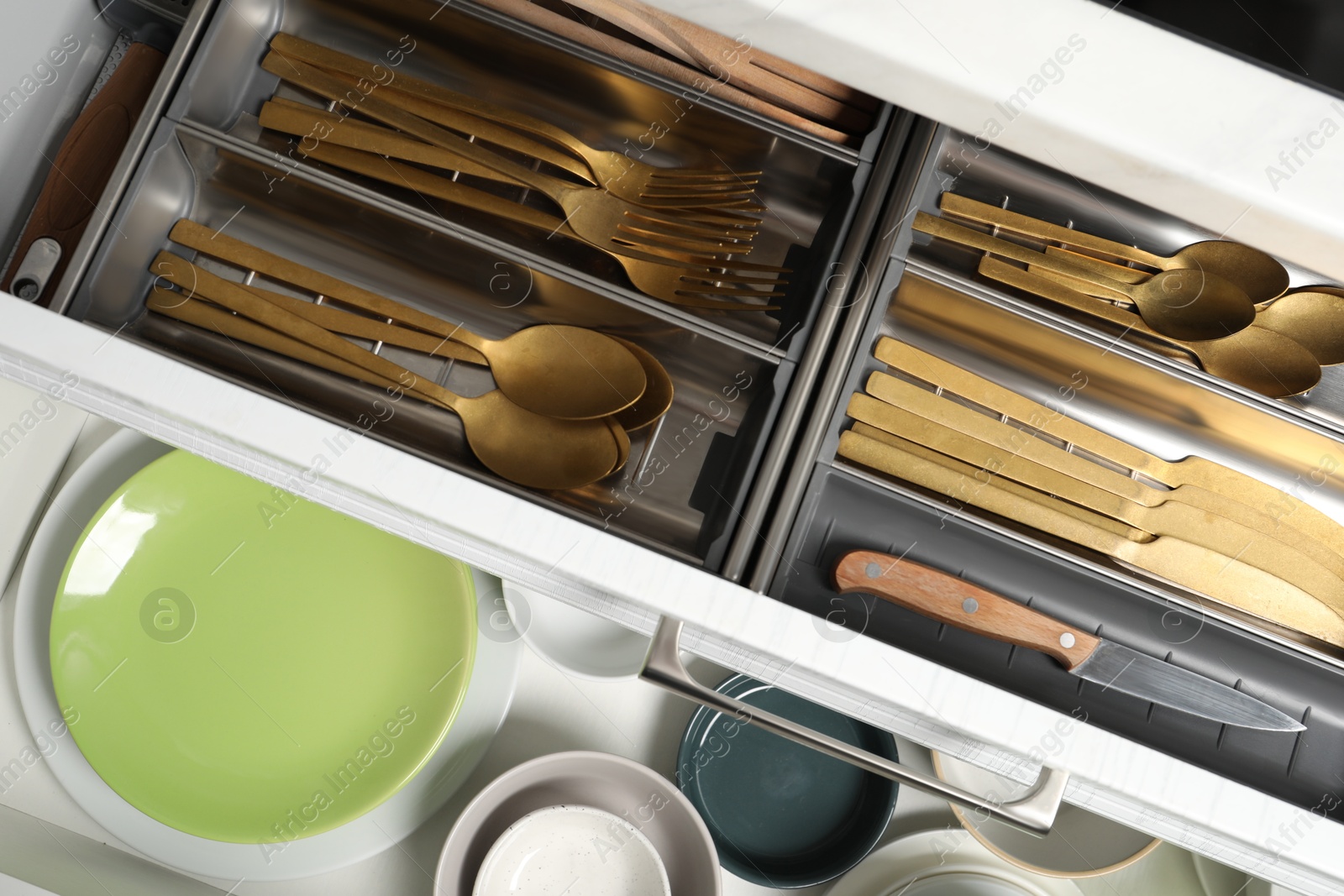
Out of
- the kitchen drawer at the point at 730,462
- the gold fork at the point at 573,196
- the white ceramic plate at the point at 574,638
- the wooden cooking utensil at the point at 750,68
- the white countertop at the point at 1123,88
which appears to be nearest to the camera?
the white countertop at the point at 1123,88

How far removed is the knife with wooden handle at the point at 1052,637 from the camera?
25.7 inches

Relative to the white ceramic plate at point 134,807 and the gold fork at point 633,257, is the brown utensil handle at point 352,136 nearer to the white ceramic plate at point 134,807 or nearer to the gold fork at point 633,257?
the gold fork at point 633,257

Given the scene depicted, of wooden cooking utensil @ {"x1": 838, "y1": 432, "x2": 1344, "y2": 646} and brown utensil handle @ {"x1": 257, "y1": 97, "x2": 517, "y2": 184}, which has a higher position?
brown utensil handle @ {"x1": 257, "y1": 97, "x2": 517, "y2": 184}

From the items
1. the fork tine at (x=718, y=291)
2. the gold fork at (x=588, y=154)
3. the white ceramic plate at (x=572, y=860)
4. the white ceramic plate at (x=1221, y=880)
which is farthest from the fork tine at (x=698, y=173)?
the white ceramic plate at (x=1221, y=880)

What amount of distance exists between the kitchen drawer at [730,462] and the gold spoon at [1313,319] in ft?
0.31

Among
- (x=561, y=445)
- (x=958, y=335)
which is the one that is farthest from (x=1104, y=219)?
(x=561, y=445)

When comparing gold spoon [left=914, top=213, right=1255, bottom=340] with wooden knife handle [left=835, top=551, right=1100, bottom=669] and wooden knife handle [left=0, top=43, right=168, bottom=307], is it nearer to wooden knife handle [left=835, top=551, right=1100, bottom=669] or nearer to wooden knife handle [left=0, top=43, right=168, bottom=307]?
wooden knife handle [left=835, top=551, right=1100, bottom=669]

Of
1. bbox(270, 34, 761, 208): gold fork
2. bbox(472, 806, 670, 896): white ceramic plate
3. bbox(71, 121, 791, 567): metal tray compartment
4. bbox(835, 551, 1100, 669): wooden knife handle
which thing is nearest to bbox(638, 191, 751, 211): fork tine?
bbox(270, 34, 761, 208): gold fork

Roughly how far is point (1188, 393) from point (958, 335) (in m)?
0.20

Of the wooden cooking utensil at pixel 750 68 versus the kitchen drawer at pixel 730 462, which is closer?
the kitchen drawer at pixel 730 462

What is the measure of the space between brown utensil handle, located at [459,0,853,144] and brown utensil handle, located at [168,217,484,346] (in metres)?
0.27

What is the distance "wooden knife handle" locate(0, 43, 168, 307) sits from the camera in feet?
2.19

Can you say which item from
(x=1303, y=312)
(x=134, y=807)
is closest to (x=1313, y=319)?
(x=1303, y=312)

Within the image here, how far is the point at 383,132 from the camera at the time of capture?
73 centimetres
